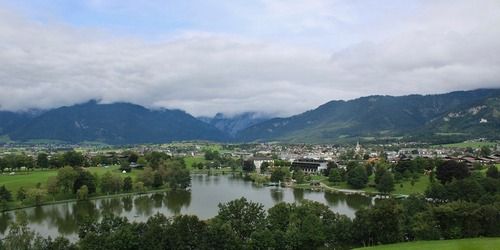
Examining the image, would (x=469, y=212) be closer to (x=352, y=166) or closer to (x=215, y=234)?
(x=215, y=234)

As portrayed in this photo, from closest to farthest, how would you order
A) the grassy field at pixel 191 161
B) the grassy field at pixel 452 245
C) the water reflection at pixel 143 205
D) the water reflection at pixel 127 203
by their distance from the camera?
the grassy field at pixel 452 245
the water reflection at pixel 143 205
the water reflection at pixel 127 203
the grassy field at pixel 191 161

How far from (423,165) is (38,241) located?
5767 cm

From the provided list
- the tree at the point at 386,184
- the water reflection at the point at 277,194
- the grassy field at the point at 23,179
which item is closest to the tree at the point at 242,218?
the water reflection at the point at 277,194

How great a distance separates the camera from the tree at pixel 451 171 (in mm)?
56656

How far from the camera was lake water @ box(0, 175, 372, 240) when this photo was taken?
146ft

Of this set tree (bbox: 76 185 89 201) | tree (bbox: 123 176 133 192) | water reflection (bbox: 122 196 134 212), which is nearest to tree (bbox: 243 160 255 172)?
tree (bbox: 123 176 133 192)

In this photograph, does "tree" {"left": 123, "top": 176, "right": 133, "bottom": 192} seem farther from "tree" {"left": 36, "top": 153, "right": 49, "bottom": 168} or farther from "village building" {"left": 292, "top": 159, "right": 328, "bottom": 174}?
"village building" {"left": 292, "top": 159, "right": 328, "bottom": 174}

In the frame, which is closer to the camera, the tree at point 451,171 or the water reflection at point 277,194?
the tree at point 451,171

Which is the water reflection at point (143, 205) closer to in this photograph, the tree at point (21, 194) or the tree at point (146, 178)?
the tree at point (146, 178)

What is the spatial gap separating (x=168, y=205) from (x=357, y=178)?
28156 millimetres

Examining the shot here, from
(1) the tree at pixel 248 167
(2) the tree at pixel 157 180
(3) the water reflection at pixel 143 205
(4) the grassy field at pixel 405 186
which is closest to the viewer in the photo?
(3) the water reflection at pixel 143 205

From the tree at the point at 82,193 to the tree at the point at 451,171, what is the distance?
4507cm

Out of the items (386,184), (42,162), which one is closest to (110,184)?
(42,162)

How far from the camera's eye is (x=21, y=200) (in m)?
53.4
